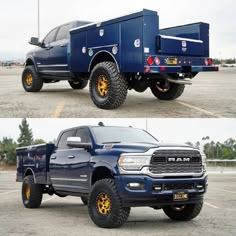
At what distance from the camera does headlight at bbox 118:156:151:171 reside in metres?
6.97

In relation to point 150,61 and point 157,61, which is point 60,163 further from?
point 157,61

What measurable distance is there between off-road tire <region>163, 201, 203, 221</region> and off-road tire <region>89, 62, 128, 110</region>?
8.99 feet

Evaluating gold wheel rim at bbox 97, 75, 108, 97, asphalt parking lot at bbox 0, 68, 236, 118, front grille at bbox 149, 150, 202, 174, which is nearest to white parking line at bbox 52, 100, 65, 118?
asphalt parking lot at bbox 0, 68, 236, 118

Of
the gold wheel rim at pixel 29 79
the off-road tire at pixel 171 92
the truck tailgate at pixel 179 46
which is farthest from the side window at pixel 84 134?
the gold wheel rim at pixel 29 79

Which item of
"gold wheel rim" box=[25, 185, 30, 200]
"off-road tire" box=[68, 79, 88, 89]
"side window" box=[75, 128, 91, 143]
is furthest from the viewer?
"off-road tire" box=[68, 79, 88, 89]

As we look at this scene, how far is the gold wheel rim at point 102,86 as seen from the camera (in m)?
10.3

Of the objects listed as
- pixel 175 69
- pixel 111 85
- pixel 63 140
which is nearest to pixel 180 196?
pixel 63 140

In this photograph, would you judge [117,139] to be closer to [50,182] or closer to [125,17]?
[50,182]

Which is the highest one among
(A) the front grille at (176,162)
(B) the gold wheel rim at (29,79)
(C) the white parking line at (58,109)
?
(B) the gold wheel rim at (29,79)

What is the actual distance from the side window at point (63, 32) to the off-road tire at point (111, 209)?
6353 millimetres

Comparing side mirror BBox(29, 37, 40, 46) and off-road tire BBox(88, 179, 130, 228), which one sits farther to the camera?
side mirror BBox(29, 37, 40, 46)

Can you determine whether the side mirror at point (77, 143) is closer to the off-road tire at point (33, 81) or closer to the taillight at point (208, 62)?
the taillight at point (208, 62)

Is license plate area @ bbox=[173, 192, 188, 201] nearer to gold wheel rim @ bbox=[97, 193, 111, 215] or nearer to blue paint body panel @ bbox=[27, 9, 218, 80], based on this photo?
gold wheel rim @ bbox=[97, 193, 111, 215]

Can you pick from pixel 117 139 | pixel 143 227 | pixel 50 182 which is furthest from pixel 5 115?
pixel 143 227
